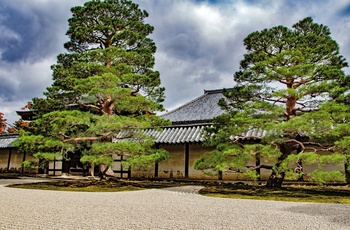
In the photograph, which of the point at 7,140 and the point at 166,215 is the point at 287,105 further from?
the point at 7,140

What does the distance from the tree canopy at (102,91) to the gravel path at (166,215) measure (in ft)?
11.0

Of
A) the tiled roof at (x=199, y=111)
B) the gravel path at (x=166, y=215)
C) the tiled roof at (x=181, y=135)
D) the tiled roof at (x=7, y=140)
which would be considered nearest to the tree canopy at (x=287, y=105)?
the gravel path at (x=166, y=215)

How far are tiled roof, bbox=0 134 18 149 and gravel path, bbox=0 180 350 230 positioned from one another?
47.7 ft

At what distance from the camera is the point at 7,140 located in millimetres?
20266

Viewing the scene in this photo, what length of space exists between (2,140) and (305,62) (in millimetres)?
19563

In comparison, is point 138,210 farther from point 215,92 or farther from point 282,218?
point 215,92

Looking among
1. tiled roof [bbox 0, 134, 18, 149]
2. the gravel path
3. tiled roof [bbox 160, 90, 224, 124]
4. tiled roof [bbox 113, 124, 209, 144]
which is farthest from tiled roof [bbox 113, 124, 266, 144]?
tiled roof [bbox 0, 134, 18, 149]

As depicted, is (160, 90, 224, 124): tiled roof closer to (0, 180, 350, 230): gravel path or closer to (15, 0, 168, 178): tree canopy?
(15, 0, 168, 178): tree canopy

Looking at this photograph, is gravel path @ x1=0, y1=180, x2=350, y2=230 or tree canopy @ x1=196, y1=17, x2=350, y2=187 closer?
gravel path @ x1=0, y1=180, x2=350, y2=230

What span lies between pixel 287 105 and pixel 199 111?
23.0ft

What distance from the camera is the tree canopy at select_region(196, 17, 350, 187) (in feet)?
26.2

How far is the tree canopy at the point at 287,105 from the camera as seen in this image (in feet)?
26.2

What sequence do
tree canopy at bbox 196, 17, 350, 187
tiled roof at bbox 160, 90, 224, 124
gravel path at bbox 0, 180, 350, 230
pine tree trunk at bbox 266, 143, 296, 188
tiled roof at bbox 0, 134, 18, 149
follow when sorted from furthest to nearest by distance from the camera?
tiled roof at bbox 0, 134, 18, 149 < tiled roof at bbox 160, 90, 224, 124 < pine tree trunk at bbox 266, 143, 296, 188 < tree canopy at bbox 196, 17, 350, 187 < gravel path at bbox 0, 180, 350, 230

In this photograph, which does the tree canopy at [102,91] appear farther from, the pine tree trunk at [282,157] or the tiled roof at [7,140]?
the tiled roof at [7,140]
